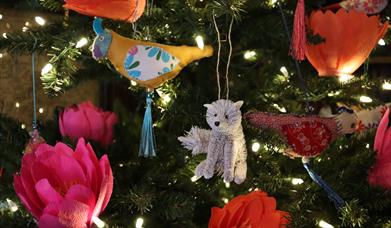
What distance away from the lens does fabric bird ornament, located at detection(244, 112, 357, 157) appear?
2.06 feet

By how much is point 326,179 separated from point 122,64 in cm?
30

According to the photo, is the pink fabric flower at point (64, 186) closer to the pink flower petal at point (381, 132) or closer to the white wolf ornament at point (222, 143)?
the white wolf ornament at point (222, 143)

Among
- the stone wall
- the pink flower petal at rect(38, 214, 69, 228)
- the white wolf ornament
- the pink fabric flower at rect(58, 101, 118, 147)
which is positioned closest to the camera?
the pink flower petal at rect(38, 214, 69, 228)

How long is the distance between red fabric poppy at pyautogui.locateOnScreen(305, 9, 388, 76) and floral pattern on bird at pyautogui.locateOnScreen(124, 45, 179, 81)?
25 centimetres

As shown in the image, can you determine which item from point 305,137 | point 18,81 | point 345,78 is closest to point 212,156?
point 305,137

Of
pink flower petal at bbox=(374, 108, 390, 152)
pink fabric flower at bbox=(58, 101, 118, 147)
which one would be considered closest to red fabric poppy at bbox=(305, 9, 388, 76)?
pink flower petal at bbox=(374, 108, 390, 152)

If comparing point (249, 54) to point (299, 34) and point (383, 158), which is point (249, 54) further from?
point (383, 158)

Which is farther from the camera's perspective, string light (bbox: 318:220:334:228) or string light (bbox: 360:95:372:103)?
string light (bbox: 360:95:372:103)

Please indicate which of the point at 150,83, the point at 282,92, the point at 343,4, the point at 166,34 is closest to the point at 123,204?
the point at 150,83

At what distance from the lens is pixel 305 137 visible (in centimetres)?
63

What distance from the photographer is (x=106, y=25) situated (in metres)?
0.75

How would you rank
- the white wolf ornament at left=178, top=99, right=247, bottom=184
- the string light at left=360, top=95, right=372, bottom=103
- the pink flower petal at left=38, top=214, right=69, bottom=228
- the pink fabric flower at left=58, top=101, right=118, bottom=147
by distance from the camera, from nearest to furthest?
the pink flower petal at left=38, top=214, right=69, bottom=228 < the white wolf ornament at left=178, top=99, right=247, bottom=184 < the pink fabric flower at left=58, top=101, right=118, bottom=147 < the string light at left=360, top=95, right=372, bottom=103

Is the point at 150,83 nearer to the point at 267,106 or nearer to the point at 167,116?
the point at 167,116

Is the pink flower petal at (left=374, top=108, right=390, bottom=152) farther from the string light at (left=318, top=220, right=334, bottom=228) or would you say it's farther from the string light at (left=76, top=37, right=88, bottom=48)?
the string light at (left=76, top=37, right=88, bottom=48)
